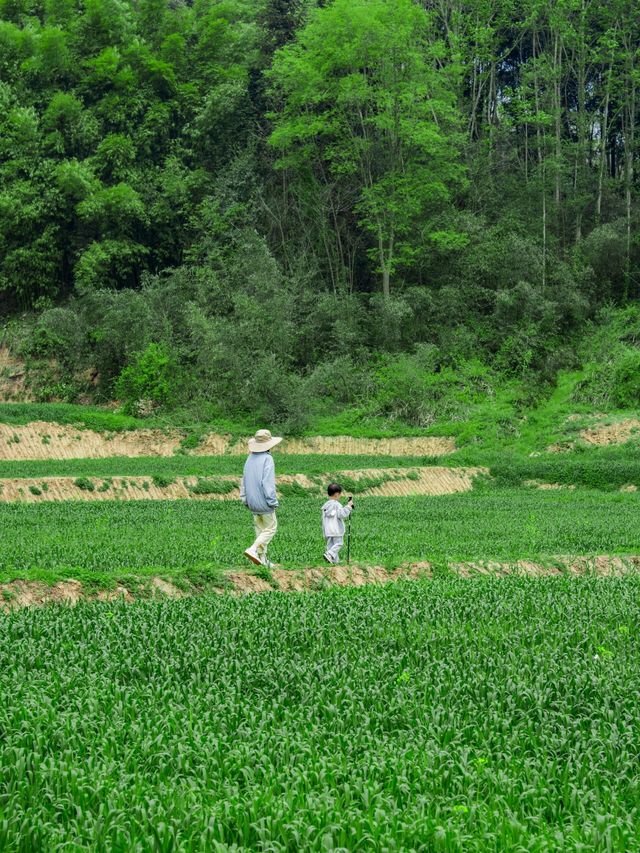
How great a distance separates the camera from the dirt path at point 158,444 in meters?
37.3

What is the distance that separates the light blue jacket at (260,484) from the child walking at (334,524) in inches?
57.4

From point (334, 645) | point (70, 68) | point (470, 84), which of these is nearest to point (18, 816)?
point (334, 645)

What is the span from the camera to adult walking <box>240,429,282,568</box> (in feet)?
46.1

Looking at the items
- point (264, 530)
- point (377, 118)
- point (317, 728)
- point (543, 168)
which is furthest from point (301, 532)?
point (543, 168)

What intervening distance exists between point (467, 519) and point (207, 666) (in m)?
16.3

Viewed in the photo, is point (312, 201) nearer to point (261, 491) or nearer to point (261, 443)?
point (261, 443)

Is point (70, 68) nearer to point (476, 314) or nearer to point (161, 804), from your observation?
point (476, 314)

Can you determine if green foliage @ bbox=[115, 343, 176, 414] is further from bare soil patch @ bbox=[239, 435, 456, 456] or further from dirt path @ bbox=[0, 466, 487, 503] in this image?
dirt path @ bbox=[0, 466, 487, 503]

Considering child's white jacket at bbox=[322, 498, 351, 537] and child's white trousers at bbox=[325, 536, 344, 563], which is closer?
child's white jacket at bbox=[322, 498, 351, 537]

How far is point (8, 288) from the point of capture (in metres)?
52.1

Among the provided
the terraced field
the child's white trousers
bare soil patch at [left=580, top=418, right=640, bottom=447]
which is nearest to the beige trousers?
the terraced field

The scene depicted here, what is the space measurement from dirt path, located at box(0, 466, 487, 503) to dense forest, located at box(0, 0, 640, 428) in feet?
19.6

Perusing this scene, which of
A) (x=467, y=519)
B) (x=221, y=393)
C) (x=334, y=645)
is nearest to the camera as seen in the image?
(x=334, y=645)

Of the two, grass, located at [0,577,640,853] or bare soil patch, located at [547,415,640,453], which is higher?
grass, located at [0,577,640,853]
